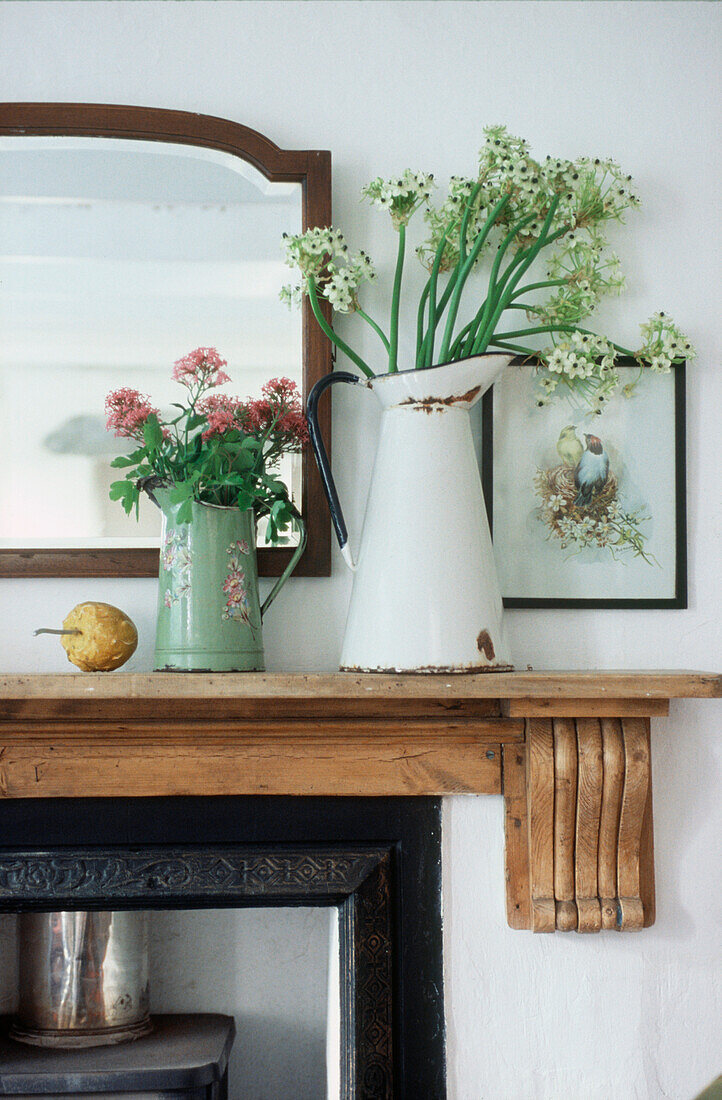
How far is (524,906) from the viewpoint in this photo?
1.22 m

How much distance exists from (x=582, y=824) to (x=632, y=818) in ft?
0.22

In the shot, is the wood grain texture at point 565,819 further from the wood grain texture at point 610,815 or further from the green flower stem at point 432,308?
the green flower stem at point 432,308

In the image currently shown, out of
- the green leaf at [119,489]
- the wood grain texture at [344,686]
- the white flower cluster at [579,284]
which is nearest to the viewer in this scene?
the wood grain texture at [344,686]

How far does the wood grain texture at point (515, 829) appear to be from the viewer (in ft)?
4.01

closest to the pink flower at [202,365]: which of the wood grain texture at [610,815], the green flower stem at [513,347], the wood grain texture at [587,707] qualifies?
the green flower stem at [513,347]

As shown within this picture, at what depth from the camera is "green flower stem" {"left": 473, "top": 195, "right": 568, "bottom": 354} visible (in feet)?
4.17

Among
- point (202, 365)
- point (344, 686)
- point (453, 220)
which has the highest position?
point (453, 220)

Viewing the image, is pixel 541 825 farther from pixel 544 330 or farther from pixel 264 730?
pixel 544 330

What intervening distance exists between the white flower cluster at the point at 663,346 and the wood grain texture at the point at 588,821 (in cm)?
53

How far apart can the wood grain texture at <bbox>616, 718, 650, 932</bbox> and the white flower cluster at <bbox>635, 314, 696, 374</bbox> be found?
0.52m

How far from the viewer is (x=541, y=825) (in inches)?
47.5

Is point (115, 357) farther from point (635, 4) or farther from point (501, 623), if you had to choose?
point (635, 4)

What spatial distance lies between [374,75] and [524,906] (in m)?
1.27

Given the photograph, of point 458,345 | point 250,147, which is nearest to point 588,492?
point 458,345
